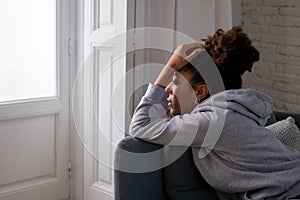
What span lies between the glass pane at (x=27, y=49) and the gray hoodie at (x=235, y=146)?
1241 millimetres

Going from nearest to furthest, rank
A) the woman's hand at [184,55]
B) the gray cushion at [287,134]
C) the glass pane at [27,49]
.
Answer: the woman's hand at [184,55] → the gray cushion at [287,134] → the glass pane at [27,49]

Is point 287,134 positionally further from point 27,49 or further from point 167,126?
point 27,49

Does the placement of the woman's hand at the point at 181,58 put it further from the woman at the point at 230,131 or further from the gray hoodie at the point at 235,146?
the gray hoodie at the point at 235,146

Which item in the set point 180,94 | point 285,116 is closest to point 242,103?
point 180,94

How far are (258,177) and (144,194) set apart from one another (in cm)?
34

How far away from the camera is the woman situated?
4.71 ft

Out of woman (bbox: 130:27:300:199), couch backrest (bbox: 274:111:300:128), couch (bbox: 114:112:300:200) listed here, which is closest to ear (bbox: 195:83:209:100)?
woman (bbox: 130:27:300:199)

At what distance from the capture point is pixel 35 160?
2633 millimetres

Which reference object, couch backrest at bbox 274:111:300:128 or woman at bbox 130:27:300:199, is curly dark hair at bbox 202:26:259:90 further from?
couch backrest at bbox 274:111:300:128

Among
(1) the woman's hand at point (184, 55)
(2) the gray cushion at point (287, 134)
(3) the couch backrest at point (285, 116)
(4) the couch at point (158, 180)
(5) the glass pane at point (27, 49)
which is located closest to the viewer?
(4) the couch at point (158, 180)

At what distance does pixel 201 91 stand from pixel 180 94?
0.07 m

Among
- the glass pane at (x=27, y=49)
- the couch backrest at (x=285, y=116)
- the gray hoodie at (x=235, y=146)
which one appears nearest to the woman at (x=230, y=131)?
the gray hoodie at (x=235, y=146)

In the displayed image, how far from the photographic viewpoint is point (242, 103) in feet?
4.80

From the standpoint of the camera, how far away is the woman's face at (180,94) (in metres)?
1.55
